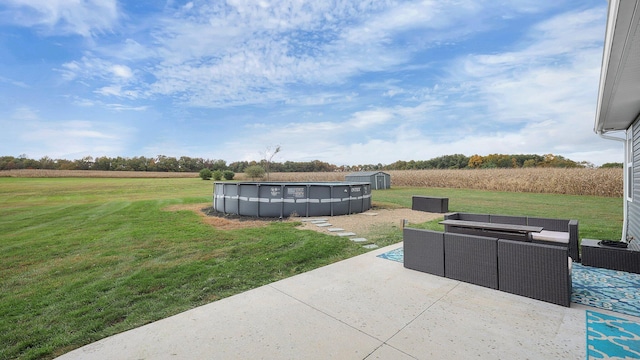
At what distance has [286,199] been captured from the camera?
9711 millimetres

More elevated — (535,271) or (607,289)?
(535,271)

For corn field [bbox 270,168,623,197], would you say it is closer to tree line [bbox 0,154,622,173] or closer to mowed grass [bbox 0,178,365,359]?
mowed grass [bbox 0,178,365,359]

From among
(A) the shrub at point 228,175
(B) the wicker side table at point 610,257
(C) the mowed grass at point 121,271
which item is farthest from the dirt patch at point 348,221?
(A) the shrub at point 228,175

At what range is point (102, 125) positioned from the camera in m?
23.0

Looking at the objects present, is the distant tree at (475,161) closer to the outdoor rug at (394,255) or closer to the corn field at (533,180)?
the corn field at (533,180)

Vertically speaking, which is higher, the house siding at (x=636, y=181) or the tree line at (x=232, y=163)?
the tree line at (x=232, y=163)

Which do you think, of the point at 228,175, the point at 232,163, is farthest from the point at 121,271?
the point at 232,163

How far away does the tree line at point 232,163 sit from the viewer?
132ft

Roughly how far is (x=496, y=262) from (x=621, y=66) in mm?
2465

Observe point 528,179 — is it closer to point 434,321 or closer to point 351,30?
point 351,30

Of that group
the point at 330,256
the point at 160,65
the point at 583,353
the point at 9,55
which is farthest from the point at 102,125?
the point at 583,353

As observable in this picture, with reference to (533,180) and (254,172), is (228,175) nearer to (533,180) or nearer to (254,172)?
(254,172)

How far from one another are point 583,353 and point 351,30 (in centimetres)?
1240

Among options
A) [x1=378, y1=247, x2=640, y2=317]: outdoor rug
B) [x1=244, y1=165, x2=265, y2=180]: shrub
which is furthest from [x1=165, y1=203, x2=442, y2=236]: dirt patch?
[x1=244, y1=165, x2=265, y2=180]: shrub
